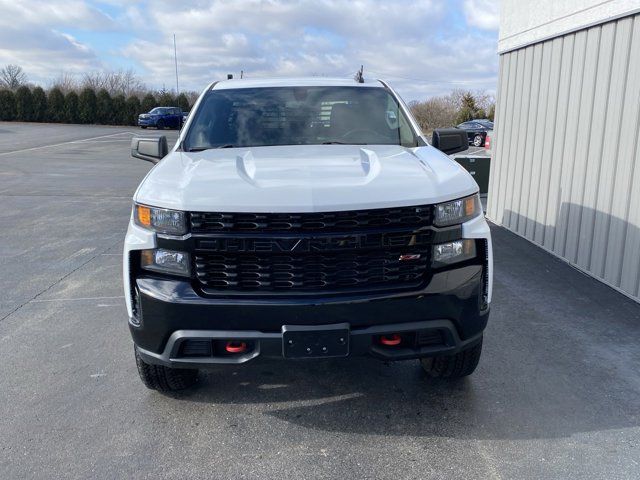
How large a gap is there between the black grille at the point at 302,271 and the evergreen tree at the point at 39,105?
50.8 m

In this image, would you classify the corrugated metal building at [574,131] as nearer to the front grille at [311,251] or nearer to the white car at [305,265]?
the white car at [305,265]

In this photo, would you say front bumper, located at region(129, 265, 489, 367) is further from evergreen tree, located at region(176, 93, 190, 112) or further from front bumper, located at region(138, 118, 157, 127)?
evergreen tree, located at region(176, 93, 190, 112)

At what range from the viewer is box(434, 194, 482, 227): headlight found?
300cm

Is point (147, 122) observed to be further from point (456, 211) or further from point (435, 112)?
point (456, 211)

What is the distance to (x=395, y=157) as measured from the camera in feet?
11.8

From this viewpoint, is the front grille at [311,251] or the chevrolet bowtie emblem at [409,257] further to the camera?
the chevrolet bowtie emblem at [409,257]

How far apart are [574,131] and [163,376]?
553cm

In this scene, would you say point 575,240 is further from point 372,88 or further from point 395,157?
point 395,157

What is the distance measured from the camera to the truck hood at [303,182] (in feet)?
9.46

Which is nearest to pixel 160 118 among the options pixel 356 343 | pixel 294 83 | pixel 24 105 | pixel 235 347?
pixel 24 105

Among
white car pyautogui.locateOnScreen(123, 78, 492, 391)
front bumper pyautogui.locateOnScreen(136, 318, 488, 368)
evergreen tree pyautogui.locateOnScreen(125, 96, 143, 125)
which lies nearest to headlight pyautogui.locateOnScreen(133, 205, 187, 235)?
white car pyautogui.locateOnScreen(123, 78, 492, 391)

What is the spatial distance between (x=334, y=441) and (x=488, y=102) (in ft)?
172

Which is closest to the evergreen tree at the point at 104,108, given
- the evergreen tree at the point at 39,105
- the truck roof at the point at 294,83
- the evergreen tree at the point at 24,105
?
the evergreen tree at the point at 39,105

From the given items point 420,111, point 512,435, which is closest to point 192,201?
point 512,435
